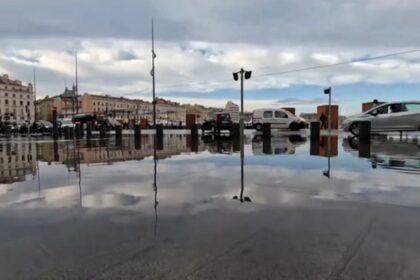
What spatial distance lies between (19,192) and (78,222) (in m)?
2.33

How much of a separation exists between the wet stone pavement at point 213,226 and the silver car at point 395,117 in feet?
38.5

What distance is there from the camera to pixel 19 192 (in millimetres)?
Answer: 6020

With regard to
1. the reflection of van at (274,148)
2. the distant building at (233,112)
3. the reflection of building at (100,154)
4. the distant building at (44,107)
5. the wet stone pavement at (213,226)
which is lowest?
the wet stone pavement at (213,226)

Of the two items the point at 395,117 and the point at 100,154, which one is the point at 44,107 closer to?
the point at 395,117

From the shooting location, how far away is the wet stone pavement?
115 inches

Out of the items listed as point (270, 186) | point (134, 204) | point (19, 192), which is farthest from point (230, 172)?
point (19, 192)

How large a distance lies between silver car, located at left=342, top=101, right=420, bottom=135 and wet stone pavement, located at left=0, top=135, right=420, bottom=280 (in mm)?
11730

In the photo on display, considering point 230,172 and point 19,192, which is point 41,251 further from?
point 230,172

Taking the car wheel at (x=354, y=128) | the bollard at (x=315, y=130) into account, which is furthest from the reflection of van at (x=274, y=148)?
the car wheel at (x=354, y=128)

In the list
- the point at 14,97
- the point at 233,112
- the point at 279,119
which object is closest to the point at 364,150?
the point at 279,119

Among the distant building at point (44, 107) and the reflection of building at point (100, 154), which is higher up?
the distant building at point (44, 107)

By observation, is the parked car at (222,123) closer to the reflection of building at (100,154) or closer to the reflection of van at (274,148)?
the reflection of van at (274,148)

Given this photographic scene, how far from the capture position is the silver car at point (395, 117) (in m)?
17.9

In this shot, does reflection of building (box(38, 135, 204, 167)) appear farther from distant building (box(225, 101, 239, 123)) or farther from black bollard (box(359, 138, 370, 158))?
distant building (box(225, 101, 239, 123))
